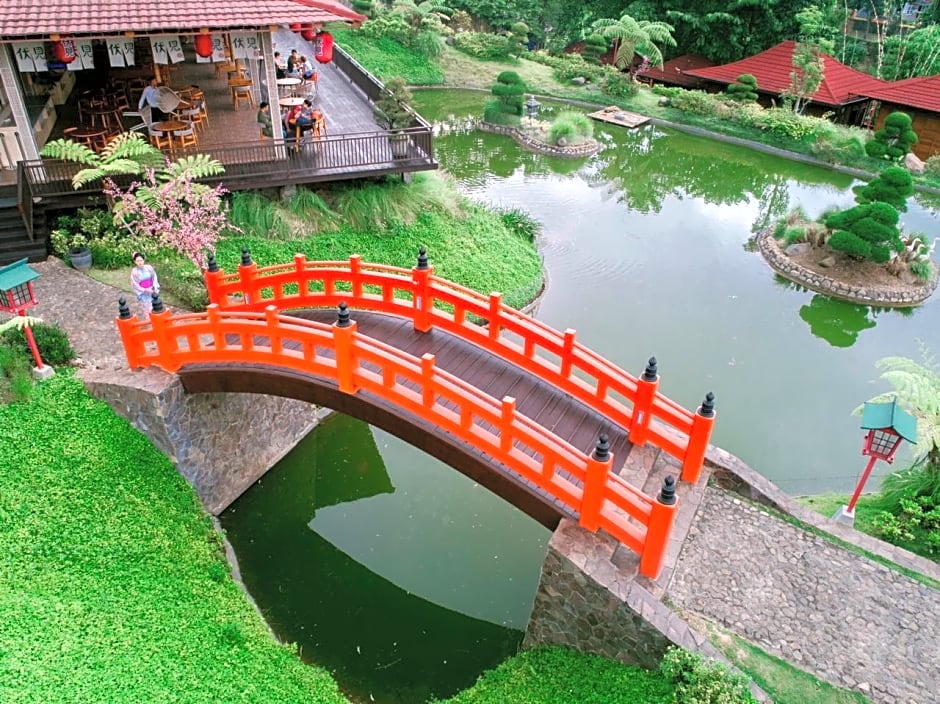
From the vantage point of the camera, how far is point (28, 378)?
9.51m

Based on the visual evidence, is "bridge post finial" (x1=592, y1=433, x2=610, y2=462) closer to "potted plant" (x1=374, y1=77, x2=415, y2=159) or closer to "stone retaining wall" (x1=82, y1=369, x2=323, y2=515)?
"stone retaining wall" (x1=82, y1=369, x2=323, y2=515)

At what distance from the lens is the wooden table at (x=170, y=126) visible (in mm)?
13969

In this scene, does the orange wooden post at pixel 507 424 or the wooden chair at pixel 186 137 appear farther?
the wooden chair at pixel 186 137

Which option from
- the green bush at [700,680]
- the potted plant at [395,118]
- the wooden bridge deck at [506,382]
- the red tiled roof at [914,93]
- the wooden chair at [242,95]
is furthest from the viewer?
the red tiled roof at [914,93]

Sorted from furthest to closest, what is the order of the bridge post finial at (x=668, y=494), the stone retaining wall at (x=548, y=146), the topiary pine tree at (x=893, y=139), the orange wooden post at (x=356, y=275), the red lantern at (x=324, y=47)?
the stone retaining wall at (x=548, y=146), the topiary pine tree at (x=893, y=139), the red lantern at (x=324, y=47), the orange wooden post at (x=356, y=275), the bridge post finial at (x=668, y=494)

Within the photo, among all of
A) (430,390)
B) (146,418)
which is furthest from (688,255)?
(146,418)

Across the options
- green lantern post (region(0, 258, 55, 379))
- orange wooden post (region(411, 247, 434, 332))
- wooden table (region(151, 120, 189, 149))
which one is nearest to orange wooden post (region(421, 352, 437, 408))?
orange wooden post (region(411, 247, 434, 332))

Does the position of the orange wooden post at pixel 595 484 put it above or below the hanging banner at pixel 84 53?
below

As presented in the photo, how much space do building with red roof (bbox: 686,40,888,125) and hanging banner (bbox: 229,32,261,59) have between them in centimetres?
2291

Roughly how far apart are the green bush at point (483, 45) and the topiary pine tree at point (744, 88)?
11408mm

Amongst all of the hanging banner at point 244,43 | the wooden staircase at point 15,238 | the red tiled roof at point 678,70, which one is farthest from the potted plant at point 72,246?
the red tiled roof at point 678,70

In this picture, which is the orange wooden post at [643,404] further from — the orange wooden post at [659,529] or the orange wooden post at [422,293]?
the orange wooden post at [422,293]

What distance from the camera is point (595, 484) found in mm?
7039

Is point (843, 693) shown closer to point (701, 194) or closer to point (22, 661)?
point (22, 661)
